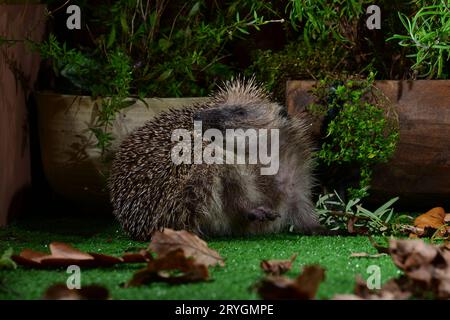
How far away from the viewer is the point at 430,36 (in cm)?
Answer: 318

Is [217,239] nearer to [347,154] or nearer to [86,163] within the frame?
[347,154]

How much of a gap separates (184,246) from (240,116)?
1.10m


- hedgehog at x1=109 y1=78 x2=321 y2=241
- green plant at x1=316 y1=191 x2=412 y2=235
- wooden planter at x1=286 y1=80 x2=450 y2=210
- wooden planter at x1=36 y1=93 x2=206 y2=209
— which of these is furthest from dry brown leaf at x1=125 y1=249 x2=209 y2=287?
wooden planter at x1=36 y1=93 x2=206 y2=209

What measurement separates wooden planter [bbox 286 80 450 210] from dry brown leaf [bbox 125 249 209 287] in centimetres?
158

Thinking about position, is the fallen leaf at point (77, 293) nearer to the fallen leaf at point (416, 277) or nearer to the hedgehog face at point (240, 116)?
the fallen leaf at point (416, 277)

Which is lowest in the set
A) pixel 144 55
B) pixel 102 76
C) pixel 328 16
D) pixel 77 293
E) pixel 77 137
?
pixel 77 293

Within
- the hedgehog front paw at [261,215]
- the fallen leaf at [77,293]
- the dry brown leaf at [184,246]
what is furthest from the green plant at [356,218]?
the fallen leaf at [77,293]

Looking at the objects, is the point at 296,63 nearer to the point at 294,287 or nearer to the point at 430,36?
the point at 430,36

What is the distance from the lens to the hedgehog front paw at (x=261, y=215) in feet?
10.2

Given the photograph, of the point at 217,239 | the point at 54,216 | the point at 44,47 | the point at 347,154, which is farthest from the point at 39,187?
the point at 347,154

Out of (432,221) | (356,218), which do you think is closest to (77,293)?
(356,218)

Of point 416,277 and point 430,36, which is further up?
point 430,36

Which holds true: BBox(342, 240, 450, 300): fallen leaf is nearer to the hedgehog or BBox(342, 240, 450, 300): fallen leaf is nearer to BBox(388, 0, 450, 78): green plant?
the hedgehog

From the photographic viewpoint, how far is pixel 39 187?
166 inches
